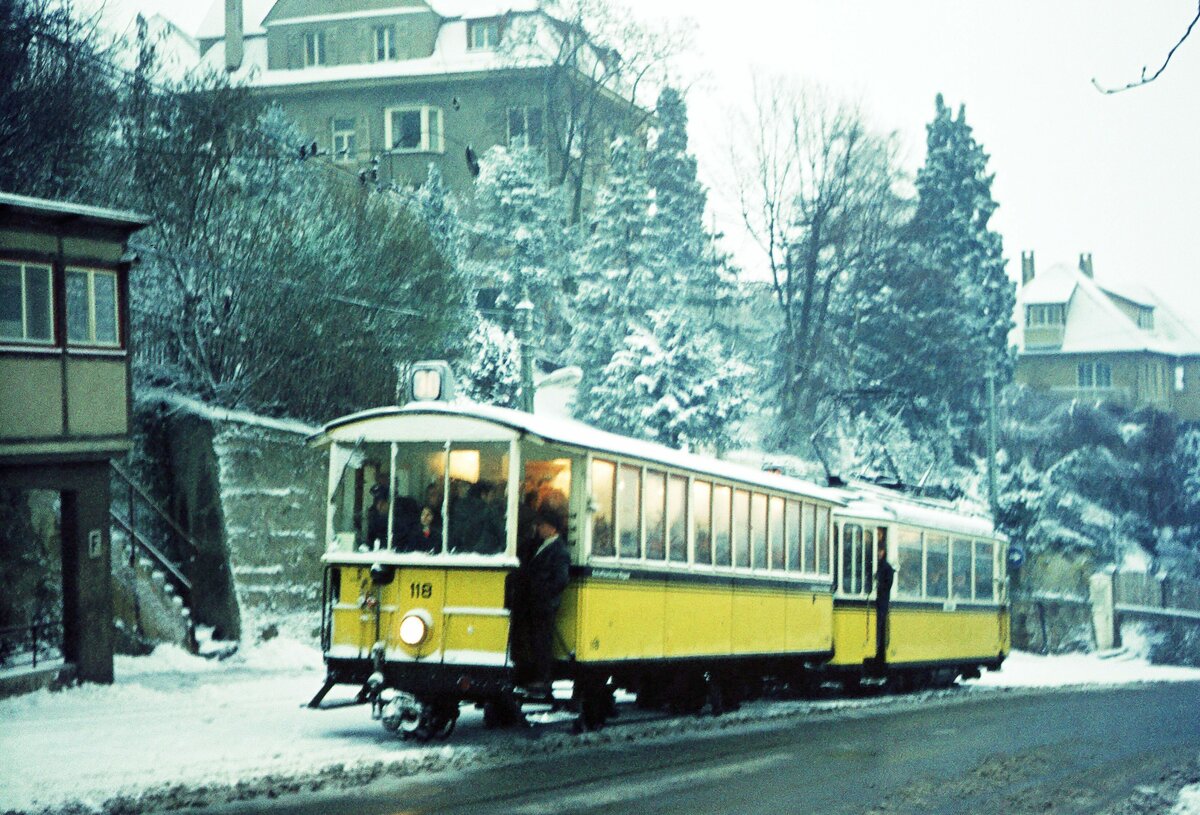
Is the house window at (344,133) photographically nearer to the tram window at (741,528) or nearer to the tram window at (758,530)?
the tram window at (758,530)

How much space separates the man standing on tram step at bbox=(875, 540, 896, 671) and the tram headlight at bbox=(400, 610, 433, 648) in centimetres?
1182

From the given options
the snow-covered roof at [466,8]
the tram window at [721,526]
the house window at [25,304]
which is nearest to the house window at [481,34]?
the snow-covered roof at [466,8]

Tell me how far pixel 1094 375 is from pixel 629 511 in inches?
2796

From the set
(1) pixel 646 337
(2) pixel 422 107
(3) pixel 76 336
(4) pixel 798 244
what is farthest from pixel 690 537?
(2) pixel 422 107

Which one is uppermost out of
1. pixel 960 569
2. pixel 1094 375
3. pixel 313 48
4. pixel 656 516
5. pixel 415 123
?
pixel 313 48

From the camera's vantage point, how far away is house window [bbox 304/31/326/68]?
57.4m

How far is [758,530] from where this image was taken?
19.5 m

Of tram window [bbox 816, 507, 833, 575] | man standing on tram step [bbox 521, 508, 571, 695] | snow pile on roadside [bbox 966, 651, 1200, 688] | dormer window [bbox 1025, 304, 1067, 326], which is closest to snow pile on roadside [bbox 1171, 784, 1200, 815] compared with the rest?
man standing on tram step [bbox 521, 508, 571, 695]

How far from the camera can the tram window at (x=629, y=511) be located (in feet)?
51.8

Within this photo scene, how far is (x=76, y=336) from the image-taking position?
758 inches

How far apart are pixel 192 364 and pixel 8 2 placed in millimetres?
6347

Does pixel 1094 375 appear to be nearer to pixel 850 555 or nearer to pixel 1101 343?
pixel 1101 343

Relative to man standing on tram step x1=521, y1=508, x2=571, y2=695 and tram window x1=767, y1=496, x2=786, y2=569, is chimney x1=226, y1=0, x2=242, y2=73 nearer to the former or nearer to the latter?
tram window x1=767, y1=496, x2=786, y2=569

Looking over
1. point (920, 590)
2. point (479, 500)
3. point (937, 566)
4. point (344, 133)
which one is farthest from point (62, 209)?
point (344, 133)
